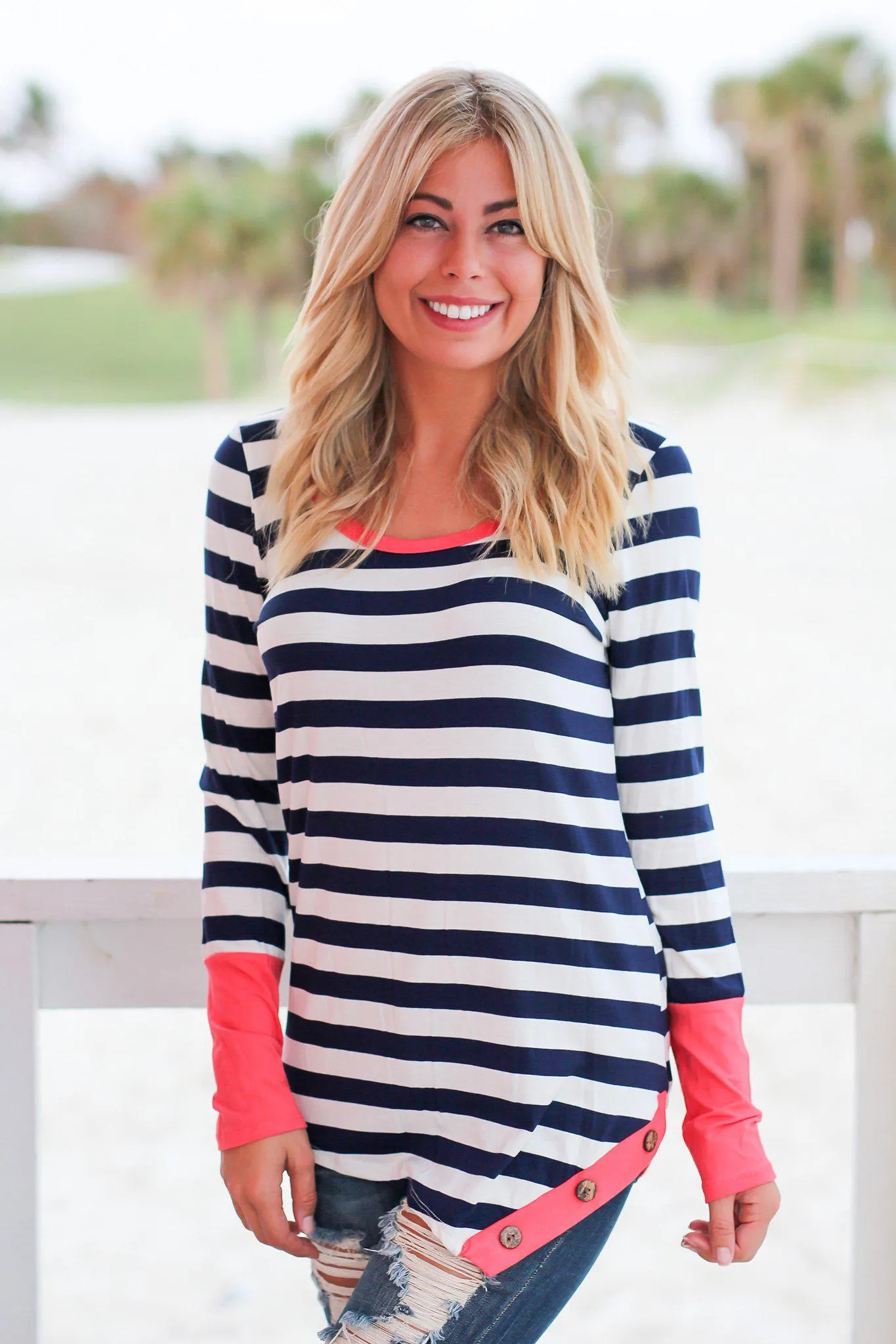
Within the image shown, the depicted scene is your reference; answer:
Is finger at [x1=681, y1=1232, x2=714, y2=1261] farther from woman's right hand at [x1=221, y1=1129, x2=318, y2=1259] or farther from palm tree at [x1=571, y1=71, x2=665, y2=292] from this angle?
palm tree at [x1=571, y1=71, x2=665, y2=292]

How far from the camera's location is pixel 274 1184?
0.88 metres

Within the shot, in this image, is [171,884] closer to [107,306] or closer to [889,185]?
[107,306]

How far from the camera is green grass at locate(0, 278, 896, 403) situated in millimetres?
5922

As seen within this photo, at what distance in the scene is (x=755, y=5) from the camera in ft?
20.7

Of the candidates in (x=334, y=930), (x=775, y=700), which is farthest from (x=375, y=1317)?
(x=775, y=700)

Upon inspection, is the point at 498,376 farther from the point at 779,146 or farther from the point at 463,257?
the point at 779,146

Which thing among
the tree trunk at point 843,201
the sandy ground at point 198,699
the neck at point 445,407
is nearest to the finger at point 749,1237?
the neck at point 445,407

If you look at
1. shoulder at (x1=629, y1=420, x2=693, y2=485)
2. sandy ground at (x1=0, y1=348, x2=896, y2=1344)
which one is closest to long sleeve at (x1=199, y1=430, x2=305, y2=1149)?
shoulder at (x1=629, y1=420, x2=693, y2=485)

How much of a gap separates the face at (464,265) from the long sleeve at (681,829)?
0.58 feet

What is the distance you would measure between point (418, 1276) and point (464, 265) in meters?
0.75

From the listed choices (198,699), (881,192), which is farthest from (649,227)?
(198,699)

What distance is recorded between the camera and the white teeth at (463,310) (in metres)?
0.88

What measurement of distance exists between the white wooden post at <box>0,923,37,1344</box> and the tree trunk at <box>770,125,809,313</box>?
5.64 metres

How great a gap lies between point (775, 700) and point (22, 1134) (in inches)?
226
